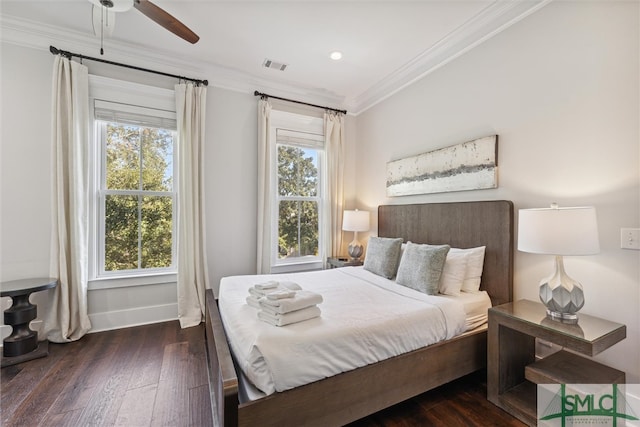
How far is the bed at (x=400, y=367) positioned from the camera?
126 centimetres

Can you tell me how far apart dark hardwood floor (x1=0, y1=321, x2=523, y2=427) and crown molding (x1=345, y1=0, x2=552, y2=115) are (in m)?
2.85

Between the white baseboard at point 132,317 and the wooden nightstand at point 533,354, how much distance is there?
10.3ft

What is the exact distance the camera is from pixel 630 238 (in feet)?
5.33

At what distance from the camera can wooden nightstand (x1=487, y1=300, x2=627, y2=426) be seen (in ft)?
4.87

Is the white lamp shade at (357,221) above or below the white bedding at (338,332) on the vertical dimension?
above

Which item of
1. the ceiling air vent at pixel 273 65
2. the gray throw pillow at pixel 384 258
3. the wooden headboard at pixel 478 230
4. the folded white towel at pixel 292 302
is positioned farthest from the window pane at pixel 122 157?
the wooden headboard at pixel 478 230

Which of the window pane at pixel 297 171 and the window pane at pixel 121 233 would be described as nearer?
the window pane at pixel 121 233

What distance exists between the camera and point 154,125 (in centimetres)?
309

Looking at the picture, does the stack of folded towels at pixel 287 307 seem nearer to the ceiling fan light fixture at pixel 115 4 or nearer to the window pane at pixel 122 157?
the ceiling fan light fixture at pixel 115 4

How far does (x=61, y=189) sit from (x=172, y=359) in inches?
75.1

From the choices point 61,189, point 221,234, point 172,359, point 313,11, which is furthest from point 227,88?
point 172,359

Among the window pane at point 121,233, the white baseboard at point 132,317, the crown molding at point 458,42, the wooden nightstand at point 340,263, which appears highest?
the crown molding at point 458,42

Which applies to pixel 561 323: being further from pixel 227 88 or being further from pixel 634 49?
pixel 227 88

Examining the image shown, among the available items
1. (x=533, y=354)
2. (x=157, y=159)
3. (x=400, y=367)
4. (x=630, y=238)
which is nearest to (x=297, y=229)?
(x=157, y=159)
